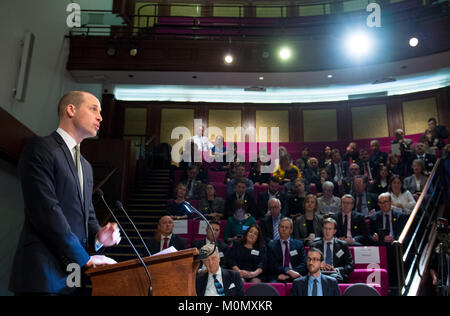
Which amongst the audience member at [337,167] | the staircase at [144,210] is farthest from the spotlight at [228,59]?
the audience member at [337,167]

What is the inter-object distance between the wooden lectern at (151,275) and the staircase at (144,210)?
3437 millimetres

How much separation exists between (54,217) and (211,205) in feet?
14.7

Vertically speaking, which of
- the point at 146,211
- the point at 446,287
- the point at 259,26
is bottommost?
the point at 446,287

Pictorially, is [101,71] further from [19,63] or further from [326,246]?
[326,246]

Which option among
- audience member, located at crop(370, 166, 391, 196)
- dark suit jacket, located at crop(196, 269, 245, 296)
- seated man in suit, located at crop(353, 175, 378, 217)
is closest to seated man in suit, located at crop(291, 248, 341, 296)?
dark suit jacket, located at crop(196, 269, 245, 296)

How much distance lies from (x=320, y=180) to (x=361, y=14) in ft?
12.1

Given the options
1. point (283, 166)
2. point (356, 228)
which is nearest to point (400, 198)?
point (356, 228)

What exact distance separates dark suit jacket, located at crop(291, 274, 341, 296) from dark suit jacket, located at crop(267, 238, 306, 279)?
0.66m

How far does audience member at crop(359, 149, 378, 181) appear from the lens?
6.63 m

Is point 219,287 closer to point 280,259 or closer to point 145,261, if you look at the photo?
point 280,259

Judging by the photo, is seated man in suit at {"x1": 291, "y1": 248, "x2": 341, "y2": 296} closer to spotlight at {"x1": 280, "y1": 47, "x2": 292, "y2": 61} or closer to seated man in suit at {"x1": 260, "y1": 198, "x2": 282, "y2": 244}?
seated man in suit at {"x1": 260, "y1": 198, "x2": 282, "y2": 244}

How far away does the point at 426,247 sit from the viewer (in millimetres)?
4352

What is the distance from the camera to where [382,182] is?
5.81 meters
